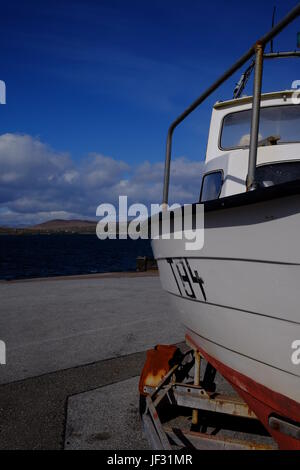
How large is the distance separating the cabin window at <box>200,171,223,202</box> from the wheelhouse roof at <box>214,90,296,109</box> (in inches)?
33.6

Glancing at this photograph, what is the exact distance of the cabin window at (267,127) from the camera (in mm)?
4270

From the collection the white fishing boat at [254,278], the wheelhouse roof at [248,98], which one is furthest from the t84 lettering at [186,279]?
the wheelhouse roof at [248,98]

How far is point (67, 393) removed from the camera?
14.9 feet

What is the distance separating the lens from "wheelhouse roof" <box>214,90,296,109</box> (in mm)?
4473

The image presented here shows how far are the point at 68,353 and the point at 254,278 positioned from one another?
13.3 feet

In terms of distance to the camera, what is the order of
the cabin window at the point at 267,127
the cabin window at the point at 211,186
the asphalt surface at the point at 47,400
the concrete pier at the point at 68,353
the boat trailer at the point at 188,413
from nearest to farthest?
the boat trailer at the point at 188,413, the asphalt surface at the point at 47,400, the concrete pier at the point at 68,353, the cabin window at the point at 267,127, the cabin window at the point at 211,186

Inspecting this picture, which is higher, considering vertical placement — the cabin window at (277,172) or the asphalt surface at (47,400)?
the cabin window at (277,172)

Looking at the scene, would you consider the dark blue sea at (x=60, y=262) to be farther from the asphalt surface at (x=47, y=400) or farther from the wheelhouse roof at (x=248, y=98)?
the wheelhouse roof at (x=248, y=98)

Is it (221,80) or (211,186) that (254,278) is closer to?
(221,80)

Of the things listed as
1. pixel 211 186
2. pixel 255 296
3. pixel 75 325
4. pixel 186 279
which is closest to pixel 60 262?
pixel 75 325

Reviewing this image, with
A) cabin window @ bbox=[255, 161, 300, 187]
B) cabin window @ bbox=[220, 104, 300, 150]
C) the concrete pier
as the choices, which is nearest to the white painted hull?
cabin window @ bbox=[255, 161, 300, 187]

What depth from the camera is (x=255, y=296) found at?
2734 mm
